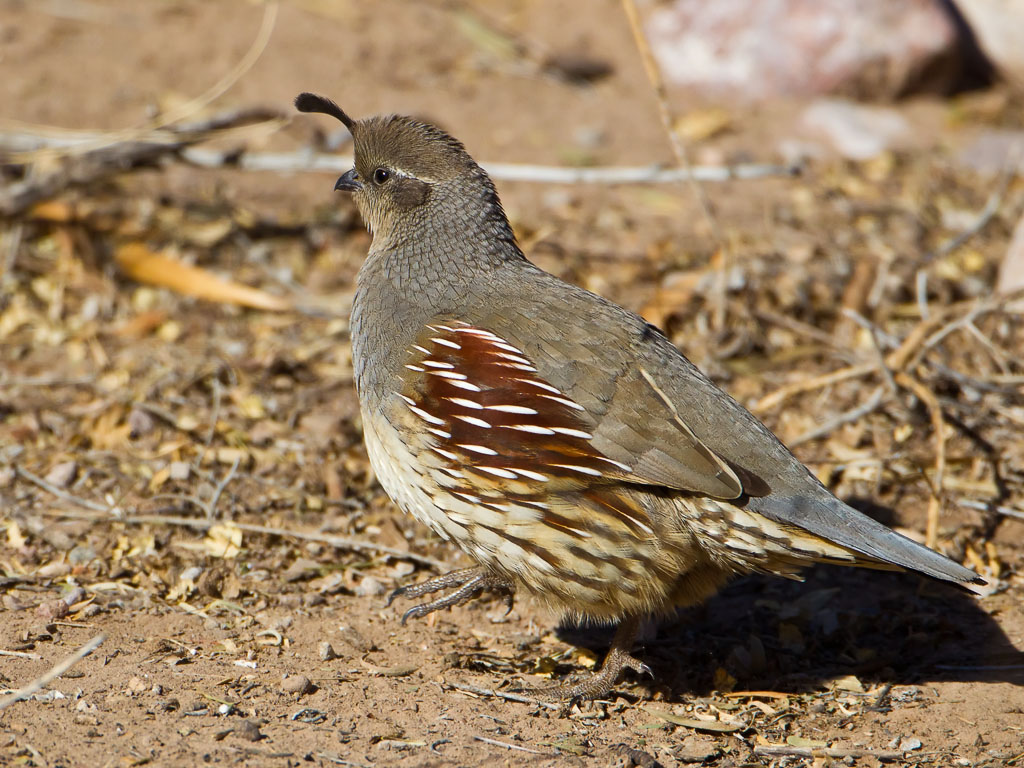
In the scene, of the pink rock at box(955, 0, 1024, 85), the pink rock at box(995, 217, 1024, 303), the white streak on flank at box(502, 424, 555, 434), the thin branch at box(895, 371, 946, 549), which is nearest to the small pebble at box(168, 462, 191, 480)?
the white streak on flank at box(502, 424, 555, 434)

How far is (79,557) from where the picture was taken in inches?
201

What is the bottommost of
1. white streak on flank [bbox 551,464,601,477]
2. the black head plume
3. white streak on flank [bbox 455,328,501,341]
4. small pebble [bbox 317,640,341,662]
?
small pebble [bbox 317,640,341,662]

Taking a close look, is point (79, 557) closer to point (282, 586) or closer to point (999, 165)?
point (282, 586)

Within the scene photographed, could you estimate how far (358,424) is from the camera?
6254 mm

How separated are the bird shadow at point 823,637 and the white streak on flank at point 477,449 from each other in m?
1.20

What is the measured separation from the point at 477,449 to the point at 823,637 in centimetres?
207

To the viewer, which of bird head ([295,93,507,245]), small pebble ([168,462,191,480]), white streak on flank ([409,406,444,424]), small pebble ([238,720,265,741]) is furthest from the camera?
small pebble ([168,462,191,480])

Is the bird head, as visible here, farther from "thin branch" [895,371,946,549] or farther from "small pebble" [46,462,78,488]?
"thin branch" [895,371,946,549]

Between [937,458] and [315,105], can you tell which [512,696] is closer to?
[937,458]

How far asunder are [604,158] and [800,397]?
305 cm

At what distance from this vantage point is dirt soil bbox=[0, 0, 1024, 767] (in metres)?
4.28

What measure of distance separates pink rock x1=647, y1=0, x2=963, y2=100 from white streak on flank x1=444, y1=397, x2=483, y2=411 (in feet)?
20.4

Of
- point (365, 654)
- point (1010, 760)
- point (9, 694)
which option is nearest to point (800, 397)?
point (1010, 760)

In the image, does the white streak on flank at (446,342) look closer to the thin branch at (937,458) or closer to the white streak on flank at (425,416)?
the white streak on flank at (425,416)
